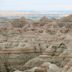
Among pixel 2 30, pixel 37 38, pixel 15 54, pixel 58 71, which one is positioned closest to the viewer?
pixel 58 71

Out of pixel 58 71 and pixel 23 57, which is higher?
pixel 58 71

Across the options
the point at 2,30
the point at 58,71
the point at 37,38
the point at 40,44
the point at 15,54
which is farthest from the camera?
the point at 2,30

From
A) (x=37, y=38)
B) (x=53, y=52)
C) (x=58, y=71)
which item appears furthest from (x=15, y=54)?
(x=58, y=71)

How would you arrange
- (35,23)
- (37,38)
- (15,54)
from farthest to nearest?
(35,23), (37,38), (15,54)

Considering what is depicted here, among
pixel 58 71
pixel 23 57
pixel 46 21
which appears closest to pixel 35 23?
pixel 46 21

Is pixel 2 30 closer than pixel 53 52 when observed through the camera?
No

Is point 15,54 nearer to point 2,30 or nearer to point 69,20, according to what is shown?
point 2,30

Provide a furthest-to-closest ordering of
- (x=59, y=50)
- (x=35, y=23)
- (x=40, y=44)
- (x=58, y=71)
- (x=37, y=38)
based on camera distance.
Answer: (x=35, y=23) → (x=37, y=38) → (x=40, y=44) → (x=59, y=50) → (x=58, y=71)

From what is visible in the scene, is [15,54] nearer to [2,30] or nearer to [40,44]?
[40,44]

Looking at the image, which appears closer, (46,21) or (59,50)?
(59,50)
